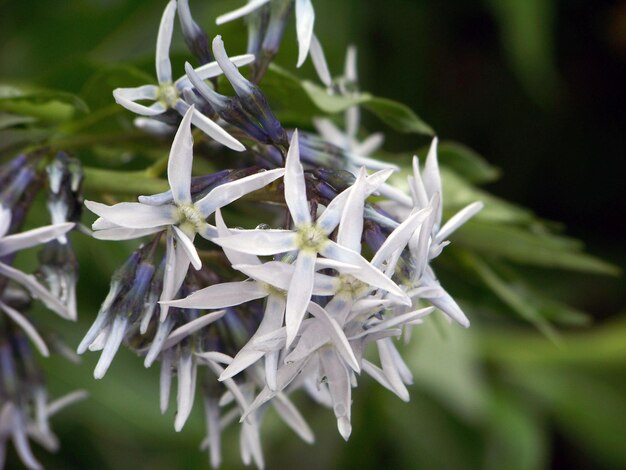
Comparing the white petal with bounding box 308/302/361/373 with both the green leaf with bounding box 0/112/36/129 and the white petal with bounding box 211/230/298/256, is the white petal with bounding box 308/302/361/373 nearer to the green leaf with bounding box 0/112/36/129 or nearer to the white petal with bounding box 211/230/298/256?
the white petal with bounding box 211/230/298/256

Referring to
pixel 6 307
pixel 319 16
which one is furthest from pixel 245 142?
pixel 319 16

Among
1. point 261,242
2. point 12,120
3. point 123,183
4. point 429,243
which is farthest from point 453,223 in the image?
point 12,120

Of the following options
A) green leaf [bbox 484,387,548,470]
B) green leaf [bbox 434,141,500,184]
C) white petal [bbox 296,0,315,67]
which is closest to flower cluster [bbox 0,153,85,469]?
white petal [bbox 296,0,315,67]

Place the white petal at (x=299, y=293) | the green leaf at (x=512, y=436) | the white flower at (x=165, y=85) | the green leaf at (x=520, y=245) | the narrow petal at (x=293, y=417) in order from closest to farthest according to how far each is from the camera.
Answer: the white petal at (x=299, y=293), the white flower at (x=165, y=85), the narrow petal at (x=293, y=417), the green leaf at (x=520, y=245), the green leaf at (x=512, y=436)

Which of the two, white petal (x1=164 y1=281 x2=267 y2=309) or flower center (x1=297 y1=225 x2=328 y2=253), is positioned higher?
flower center (x1=297 y1=225 x2=328 y2=253)

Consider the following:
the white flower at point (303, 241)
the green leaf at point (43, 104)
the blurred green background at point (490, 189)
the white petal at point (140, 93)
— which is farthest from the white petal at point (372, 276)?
the blurred green background at point (490, 189)

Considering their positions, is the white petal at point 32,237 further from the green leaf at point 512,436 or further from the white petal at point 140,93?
the green leaf at point 512,436
